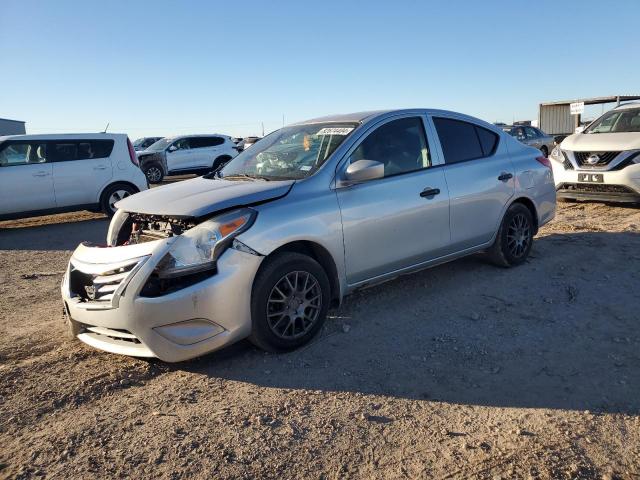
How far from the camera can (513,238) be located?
5.70 m

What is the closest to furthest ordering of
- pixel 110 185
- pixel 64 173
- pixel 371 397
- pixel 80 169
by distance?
1. pixel 371 397
2. pixel 64 173
3. pixel 80 169
4. pixel 110 185

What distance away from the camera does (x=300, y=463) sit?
2.63m

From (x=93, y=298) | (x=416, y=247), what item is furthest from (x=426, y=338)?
(x=93, y=298)

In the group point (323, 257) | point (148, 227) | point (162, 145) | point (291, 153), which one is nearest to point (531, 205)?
point (291, 153)

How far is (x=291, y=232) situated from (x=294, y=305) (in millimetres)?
518

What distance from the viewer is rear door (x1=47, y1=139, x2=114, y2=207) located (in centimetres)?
1042

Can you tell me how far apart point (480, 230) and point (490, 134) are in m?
1.08

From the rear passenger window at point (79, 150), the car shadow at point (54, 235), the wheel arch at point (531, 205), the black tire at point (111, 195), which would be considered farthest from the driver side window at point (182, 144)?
the wheel arch at point (531, 205)

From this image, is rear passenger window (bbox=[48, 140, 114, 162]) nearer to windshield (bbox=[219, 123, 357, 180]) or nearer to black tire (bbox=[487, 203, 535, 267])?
windshield (bbox=[219, 123, 357, 180])

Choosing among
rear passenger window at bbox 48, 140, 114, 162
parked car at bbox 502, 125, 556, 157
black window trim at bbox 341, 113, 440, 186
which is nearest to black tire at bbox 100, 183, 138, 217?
rear passenger window at bbox 48, 140, 114, 162

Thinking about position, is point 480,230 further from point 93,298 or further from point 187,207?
point 93,298

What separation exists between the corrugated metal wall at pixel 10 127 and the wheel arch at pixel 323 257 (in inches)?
1907

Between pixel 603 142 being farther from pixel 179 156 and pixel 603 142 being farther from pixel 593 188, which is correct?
pixel 179 156

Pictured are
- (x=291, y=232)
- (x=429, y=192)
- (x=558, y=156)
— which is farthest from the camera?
(x=558, y=156)
